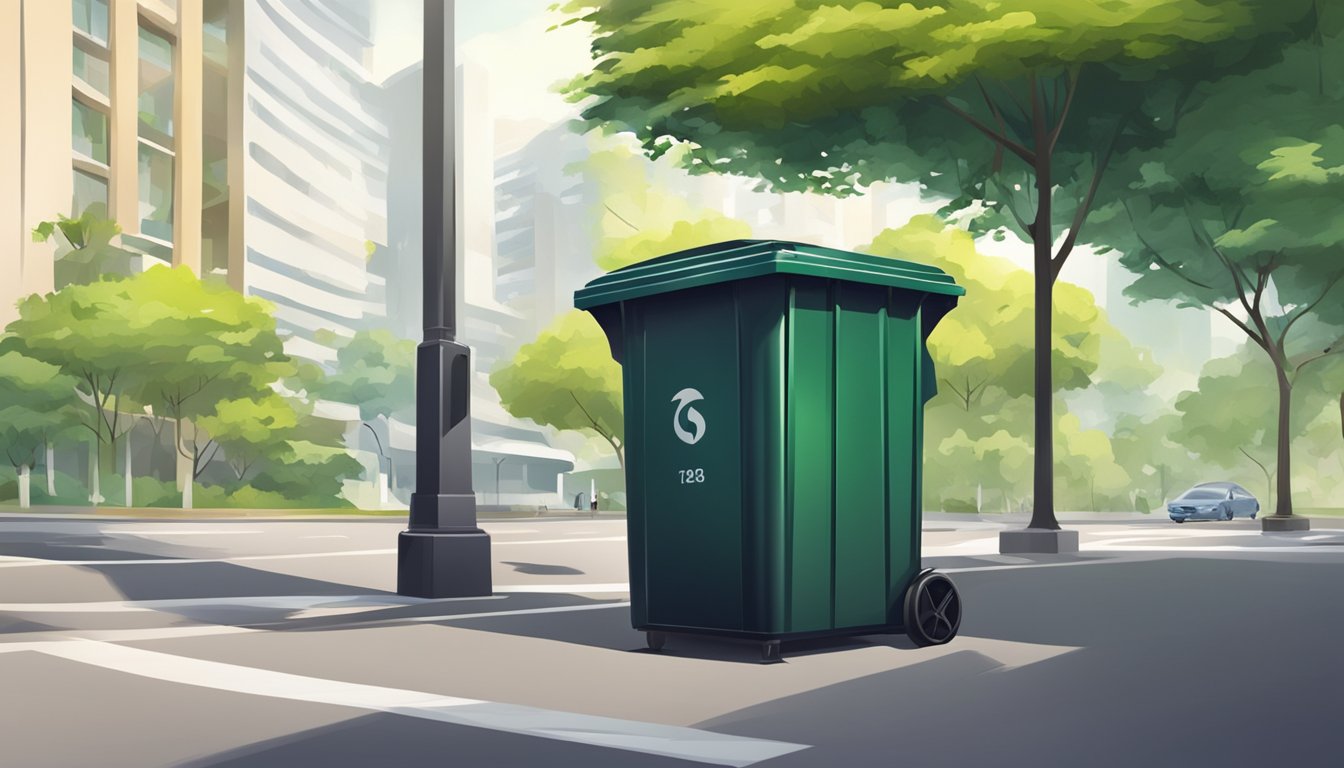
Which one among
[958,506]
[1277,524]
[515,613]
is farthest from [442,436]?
[958,506]

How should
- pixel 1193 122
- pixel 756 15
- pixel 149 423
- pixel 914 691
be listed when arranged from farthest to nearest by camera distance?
pixel 149 423, pixel 1193 122, pixel 756 15, pixel 914 691

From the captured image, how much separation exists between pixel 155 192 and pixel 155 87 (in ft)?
19.3

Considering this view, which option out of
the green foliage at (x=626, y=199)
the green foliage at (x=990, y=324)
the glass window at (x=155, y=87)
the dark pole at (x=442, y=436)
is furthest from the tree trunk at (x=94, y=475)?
the dark pole at (x=442, y=436)

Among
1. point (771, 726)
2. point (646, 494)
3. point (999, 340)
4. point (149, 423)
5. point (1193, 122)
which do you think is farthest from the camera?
point (149, 423)

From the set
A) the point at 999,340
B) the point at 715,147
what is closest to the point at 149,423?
the point at 999,340

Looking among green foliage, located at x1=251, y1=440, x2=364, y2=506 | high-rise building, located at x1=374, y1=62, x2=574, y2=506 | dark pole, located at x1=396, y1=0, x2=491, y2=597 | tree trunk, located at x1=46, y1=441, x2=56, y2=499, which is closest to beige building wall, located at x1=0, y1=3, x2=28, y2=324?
tree trunk, located at x1=46, y1=441, x2=56, y2=499

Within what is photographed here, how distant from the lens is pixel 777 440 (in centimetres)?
783

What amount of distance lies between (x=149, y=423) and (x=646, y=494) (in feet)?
198

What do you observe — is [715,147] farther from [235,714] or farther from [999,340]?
[999,340]

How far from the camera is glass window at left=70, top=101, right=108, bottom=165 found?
60875 millimetres

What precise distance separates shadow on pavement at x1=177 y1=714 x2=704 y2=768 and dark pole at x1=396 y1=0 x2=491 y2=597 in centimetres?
556

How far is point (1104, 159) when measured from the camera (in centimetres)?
2105

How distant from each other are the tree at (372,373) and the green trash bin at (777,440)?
84036mm

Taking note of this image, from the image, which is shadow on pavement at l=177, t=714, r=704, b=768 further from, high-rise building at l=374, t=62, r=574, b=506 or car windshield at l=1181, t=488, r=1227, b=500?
high-rise building at l=374, t=62, r=574, b=506
